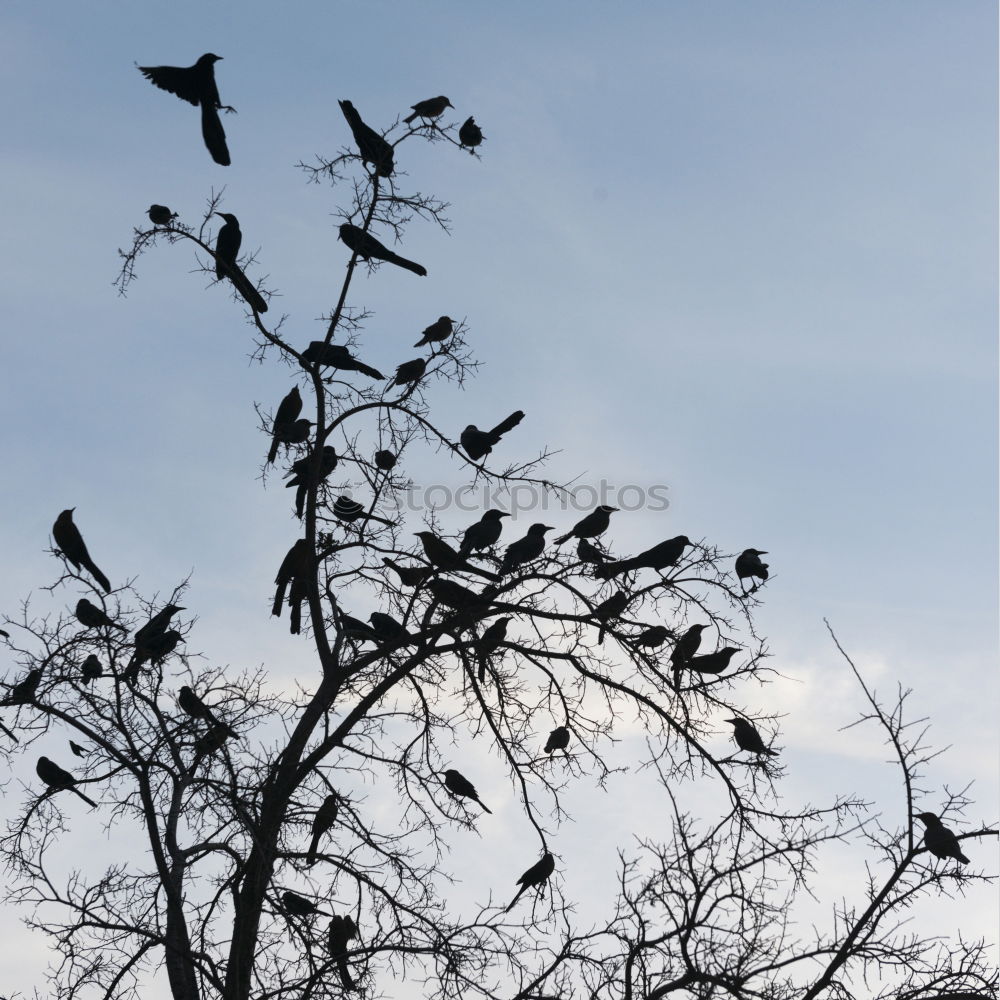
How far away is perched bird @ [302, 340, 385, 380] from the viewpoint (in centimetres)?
821

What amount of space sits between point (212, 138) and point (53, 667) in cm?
380

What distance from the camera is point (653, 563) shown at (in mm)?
7574

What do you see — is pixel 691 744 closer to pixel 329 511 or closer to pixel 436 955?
pixel 436 955

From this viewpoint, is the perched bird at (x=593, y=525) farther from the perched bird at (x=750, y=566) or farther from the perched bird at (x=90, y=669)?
the perched bird at (x=90, y=669)

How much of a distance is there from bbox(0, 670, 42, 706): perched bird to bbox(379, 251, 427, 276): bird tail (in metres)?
3.85

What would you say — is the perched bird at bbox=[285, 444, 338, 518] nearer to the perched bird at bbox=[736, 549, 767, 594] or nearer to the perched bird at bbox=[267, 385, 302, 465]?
the perched bird at bbox=[267, 385, 302, 465]

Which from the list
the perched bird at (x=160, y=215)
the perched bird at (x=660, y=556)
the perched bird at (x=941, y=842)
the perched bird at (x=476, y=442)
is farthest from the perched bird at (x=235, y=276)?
the perched bird at (x=941, y=842)

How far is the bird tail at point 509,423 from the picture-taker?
8.15 m

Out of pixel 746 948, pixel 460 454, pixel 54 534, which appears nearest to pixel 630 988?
pixel 746 948

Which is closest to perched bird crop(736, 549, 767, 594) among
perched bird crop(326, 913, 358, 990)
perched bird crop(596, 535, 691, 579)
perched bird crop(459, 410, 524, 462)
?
perched bird crop(596, 535, 691, 579)

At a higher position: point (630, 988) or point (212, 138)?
point (212, 138)

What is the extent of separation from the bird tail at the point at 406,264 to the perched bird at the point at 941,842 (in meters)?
5.26

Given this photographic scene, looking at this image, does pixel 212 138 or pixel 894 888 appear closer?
pixel 894 888

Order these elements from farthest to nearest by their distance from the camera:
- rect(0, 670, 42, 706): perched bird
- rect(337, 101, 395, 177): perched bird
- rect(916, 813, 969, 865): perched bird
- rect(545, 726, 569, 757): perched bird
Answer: rect(337, 101, 395, 177): perched bird
rect(545, 726, 569, 757): perched bird
rect(0, 670, 42, 706): perched bird
rect(916, 813, 969, 865): perched bird
